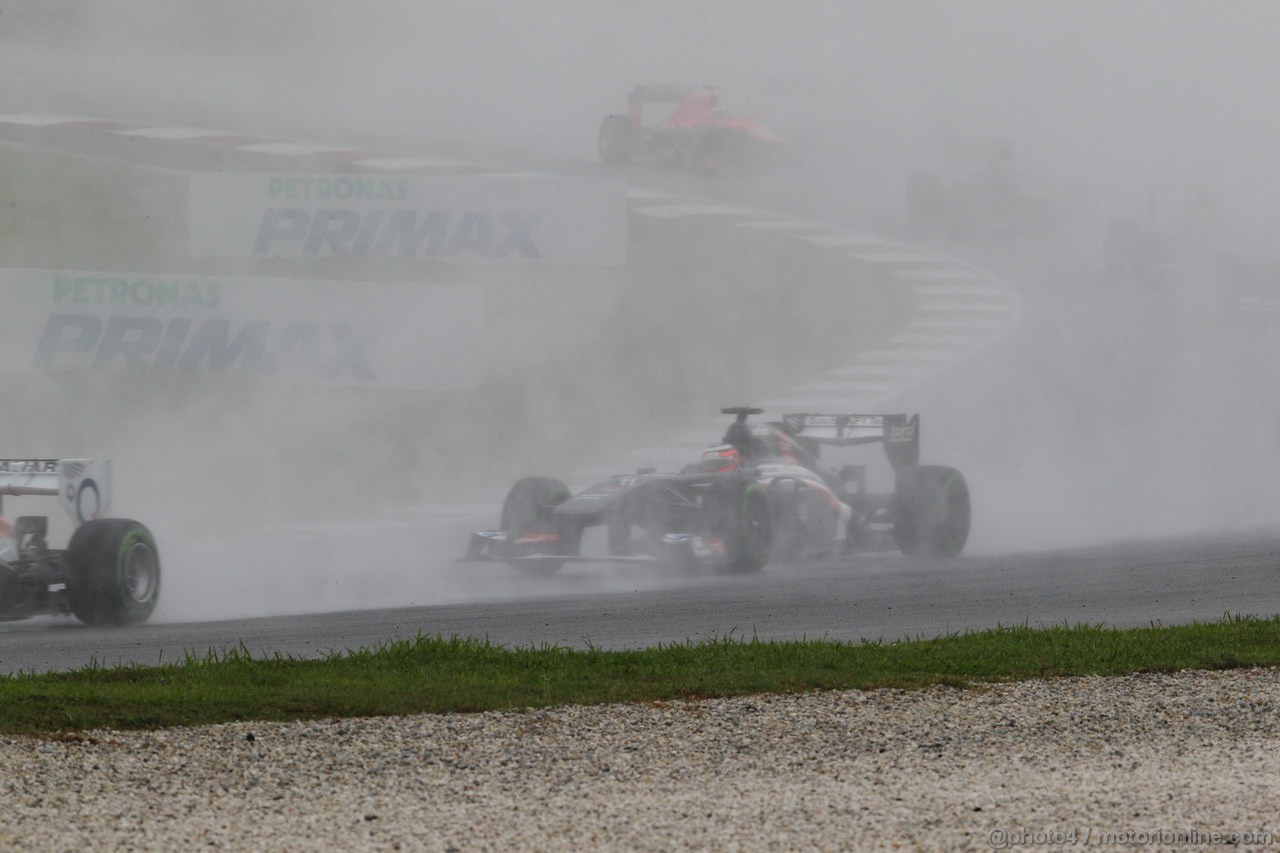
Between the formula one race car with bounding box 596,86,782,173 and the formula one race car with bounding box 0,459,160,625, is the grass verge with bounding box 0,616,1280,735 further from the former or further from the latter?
the formula one race car with bounding box 596,86,782,173

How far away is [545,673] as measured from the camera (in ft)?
33.5

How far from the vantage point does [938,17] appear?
3522 cm

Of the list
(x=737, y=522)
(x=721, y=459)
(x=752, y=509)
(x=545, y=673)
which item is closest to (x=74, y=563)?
(x=545, y=673)

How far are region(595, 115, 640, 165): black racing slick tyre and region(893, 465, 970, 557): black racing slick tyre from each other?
57.5ft

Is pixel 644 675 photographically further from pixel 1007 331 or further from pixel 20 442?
pixel 1007 331

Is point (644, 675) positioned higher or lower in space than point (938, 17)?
lower

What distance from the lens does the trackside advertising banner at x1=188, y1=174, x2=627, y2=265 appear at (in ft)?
81.6

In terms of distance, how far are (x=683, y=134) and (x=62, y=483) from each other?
→ 22.2m

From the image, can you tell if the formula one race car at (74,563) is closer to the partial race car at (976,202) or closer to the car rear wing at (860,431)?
the car rear wing at (860,431)

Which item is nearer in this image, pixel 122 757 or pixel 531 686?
pixel 122 757

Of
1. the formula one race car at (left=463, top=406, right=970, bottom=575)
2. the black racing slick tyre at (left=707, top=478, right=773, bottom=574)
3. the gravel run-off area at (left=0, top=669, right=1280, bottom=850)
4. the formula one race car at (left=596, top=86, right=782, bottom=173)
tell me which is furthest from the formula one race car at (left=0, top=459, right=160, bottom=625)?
the formula one race car at (left=596, top=86, right=782, bottom=173)

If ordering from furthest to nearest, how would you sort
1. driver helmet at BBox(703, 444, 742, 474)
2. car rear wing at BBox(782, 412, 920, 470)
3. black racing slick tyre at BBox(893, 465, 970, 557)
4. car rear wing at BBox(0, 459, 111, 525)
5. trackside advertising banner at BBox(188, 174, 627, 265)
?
trackside advertising banner at BBox(188, 174, 627, 265), car rear wing at BBox(782, 412, 920, 470), black racing slick tyre at BBox(893, 465, 970, 557), driver helmet at BBox(703, 444, 742, 474), car rear wing at BBox(0, 459, 111, 525)

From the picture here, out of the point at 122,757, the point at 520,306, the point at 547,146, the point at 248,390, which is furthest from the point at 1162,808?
the point at 547,146

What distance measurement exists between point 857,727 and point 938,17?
28.7 metres
